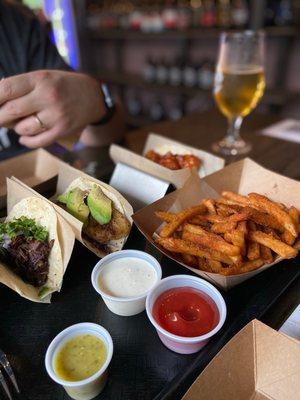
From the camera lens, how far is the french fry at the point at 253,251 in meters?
0.98

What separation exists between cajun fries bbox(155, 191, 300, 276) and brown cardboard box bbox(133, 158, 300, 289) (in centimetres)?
6

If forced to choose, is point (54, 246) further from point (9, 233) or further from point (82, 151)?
point (82, 151)

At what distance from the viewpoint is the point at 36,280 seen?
1.00 m

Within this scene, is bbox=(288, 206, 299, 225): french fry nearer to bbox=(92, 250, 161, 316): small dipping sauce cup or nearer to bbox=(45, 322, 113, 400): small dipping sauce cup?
bbox=(92, 250, 161, 316): small dipping sauce cup

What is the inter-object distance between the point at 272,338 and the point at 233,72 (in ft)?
4.78

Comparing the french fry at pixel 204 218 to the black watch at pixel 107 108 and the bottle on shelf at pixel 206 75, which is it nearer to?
the black watch at pixel 107 108

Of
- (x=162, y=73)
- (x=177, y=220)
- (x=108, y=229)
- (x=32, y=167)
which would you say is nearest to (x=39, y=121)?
(x=32, y=167)

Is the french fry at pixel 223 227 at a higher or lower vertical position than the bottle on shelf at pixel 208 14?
lower

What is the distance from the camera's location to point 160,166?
4.41 feet

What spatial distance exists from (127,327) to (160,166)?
68 cm

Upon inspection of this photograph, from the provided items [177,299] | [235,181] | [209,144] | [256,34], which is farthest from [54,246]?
[256,34]

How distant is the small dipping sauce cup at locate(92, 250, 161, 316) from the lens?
2.90ft

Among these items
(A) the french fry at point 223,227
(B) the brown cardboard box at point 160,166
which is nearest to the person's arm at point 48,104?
(B) the brown cardboard box at point 160,166

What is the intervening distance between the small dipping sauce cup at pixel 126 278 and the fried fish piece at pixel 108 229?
75 mm
